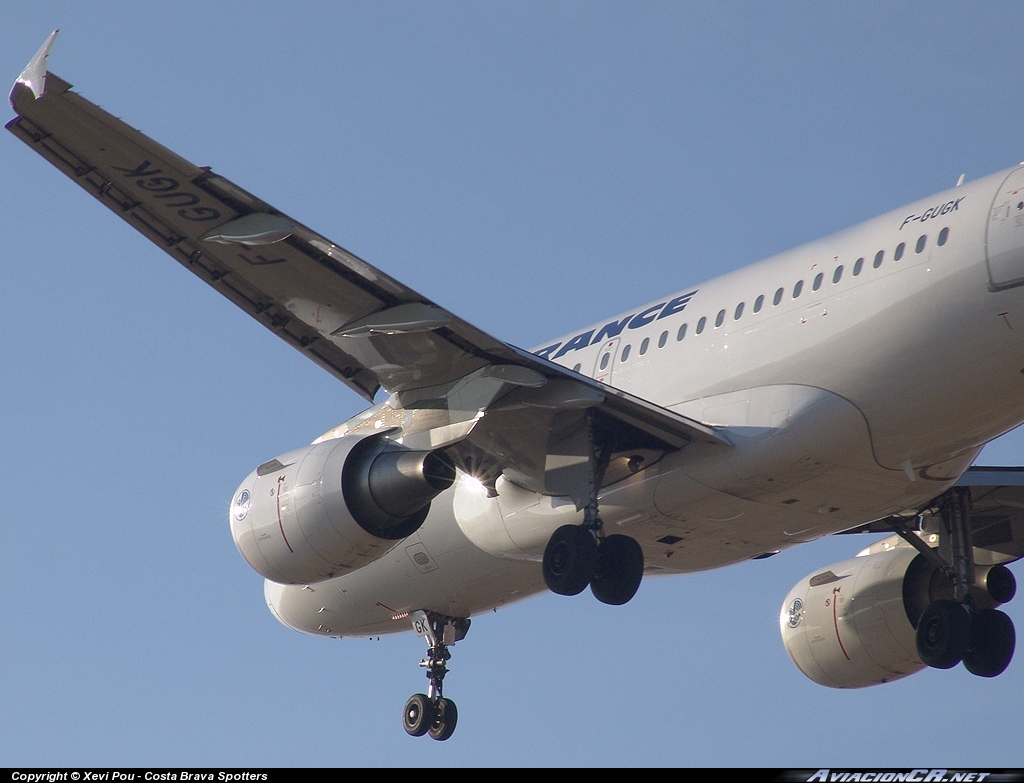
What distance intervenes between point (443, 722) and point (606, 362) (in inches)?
281

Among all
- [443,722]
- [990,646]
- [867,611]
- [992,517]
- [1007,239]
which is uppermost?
[1007,239]

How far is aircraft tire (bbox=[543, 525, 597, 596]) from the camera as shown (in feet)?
68.2

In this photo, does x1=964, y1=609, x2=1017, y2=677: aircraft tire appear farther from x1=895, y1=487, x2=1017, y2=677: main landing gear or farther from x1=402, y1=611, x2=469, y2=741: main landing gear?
x1=402, y1=611, x2=469, y2=741: main landing gear

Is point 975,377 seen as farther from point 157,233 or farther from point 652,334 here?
point 157,233

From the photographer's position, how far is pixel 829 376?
19578 mm

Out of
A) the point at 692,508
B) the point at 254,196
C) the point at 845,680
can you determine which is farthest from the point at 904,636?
the point at 254,196

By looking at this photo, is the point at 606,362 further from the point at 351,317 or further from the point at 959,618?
the point at 959,618

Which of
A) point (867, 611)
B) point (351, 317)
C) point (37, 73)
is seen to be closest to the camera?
point (37, 73)

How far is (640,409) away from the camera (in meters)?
20.1

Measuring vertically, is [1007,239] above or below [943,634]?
above

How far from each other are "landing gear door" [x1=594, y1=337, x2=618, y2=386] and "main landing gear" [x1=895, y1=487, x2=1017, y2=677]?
501 cm

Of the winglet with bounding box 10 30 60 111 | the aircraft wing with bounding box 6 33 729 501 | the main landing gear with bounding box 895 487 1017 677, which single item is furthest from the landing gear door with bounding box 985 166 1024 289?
the winglet with bounding box 10 30 60 111

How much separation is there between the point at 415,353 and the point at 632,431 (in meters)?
2.87

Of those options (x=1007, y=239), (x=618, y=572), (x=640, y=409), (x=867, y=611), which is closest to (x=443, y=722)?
(x=618, y=572)
